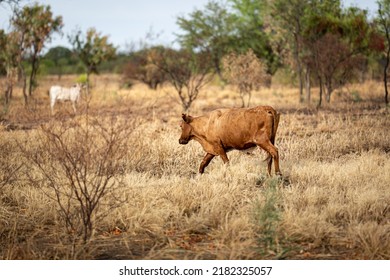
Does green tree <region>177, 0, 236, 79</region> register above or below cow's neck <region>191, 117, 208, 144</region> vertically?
above

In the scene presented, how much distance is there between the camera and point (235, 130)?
742 centimetres

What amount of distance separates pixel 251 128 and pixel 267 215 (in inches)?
104

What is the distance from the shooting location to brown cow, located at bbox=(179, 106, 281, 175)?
721 cm

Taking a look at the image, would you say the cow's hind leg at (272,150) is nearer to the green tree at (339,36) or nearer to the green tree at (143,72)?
the green tree at (339,36)

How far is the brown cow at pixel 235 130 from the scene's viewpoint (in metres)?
7.21

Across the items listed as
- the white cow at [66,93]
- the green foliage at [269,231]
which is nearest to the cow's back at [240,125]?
the green foliage at [269,231]

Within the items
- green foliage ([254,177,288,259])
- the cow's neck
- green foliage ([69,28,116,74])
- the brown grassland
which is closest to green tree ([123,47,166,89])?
green foliage ([69,28,116,74])

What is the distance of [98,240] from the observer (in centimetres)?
505

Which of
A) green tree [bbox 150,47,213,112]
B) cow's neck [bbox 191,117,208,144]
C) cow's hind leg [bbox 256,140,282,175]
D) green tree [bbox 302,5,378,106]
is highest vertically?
green tree [bbox 302,5,378,106]

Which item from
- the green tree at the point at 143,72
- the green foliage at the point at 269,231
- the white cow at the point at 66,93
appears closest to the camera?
the green foliage at the point at 269,231

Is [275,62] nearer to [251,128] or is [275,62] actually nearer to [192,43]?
[192,43]

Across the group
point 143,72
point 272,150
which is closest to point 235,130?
point 272,150

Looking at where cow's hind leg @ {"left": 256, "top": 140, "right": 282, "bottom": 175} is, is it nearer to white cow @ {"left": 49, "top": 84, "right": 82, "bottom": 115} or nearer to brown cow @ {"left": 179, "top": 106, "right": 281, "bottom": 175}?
brown cow @ {"left": 179, "top": 106, "right": 281, "bottom": 175}

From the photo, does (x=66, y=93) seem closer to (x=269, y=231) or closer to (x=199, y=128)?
(x=199, y=128)
